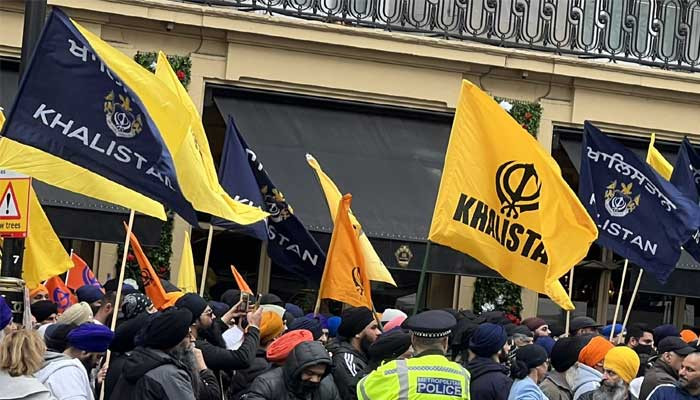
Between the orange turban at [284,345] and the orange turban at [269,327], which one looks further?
the orange turban at [269,327]

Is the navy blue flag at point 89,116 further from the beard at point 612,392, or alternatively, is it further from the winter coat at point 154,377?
the beard at point 612,392

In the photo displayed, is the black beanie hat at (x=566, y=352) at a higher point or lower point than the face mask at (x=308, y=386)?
higher

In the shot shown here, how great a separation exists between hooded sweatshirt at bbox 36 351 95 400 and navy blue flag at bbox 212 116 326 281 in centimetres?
541

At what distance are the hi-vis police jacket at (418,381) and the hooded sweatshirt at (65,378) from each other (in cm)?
164

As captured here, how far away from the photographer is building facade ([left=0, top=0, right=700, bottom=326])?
18750 millimetres

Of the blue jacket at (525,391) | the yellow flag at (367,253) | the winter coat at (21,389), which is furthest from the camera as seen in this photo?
the yellow flag at (367,253)

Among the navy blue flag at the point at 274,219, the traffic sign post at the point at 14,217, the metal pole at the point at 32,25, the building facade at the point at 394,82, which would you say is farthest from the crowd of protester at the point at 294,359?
the building facade at the point at 394,82

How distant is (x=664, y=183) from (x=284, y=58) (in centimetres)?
590

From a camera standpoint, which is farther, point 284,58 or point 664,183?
point 284,58

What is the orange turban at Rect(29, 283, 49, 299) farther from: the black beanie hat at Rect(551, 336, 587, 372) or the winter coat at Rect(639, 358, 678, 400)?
the winter coat at Rect(639, 358, 678, 400)

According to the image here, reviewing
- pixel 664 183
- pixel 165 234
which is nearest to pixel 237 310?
pixel 664 183

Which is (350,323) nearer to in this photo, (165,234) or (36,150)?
(36,150)

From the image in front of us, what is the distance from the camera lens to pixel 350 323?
10977 mm

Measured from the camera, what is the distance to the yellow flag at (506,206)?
11773 mm
